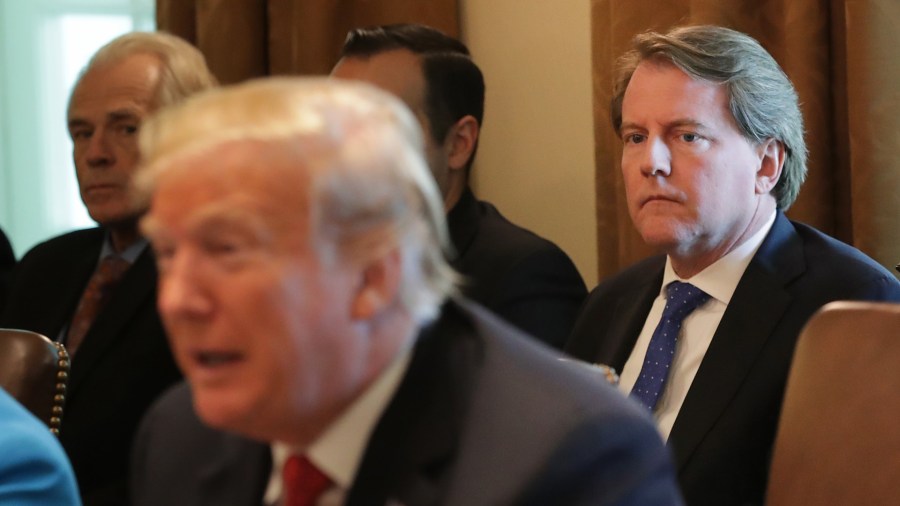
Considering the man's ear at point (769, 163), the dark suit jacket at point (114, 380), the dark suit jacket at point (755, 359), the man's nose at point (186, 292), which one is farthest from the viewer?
the dark suit jacket at point (114, 380)

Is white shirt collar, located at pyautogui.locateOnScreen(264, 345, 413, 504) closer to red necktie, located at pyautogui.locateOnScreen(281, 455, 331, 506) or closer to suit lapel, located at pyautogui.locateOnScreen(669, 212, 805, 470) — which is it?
red necktie, located at pyautogui.locateOnScreen(281, 455, 331, 506)

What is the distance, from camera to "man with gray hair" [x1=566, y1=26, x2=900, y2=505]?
1.98 meters

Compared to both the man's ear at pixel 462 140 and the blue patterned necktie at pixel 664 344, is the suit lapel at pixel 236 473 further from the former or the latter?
the man's ear at pixel 462 140

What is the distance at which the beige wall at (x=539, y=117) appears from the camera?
304 centimetres

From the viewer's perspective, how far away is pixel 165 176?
3.24 ft

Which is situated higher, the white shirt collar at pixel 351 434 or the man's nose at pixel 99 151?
the white shirt collar at pixel 351 434

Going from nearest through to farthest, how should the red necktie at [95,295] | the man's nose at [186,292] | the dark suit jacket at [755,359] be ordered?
the man's nose at [186,292]
the dark suit jacket at [755,359]
the red necktie at [95,295]

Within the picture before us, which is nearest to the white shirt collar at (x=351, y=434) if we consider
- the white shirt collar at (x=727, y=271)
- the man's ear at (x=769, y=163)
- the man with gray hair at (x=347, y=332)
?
the man with gray hair at (x=347, y=332)

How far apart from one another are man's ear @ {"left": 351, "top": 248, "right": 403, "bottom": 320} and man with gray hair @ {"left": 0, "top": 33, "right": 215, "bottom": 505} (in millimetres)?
1553

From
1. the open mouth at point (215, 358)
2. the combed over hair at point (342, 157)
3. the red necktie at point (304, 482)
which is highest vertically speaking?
the combed over hair at point (342, 157)

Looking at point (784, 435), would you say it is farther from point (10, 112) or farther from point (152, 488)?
point (10, 112)

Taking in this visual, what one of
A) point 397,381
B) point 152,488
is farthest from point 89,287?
point 397,381

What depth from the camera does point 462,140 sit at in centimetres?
281

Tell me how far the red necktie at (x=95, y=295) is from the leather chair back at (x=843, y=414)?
1615mm
